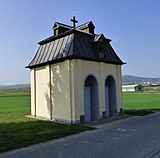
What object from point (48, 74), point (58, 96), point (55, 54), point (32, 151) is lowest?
point (32, 151)

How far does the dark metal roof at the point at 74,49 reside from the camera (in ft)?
48.5

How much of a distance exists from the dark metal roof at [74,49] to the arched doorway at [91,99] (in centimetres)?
169

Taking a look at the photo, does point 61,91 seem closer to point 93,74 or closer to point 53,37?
point 93,74

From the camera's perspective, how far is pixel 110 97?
18016 mm

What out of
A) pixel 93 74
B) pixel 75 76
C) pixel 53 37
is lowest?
pixel 75 76

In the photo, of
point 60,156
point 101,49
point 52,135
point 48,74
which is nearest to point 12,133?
point 52,135

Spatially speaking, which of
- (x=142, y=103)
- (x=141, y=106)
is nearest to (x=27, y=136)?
(x=141, y=106)

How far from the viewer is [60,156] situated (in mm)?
7090

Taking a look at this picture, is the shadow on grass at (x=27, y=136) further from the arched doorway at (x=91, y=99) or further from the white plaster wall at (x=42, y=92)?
the white plaster wall at (x=42, y=92)

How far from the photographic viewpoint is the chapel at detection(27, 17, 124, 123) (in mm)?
14227

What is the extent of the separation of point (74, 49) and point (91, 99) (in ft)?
13.0

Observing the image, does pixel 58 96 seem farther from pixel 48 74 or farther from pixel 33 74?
pixel 33 74

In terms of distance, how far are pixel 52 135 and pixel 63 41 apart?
7700mm

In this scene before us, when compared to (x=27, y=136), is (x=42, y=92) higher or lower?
higher
